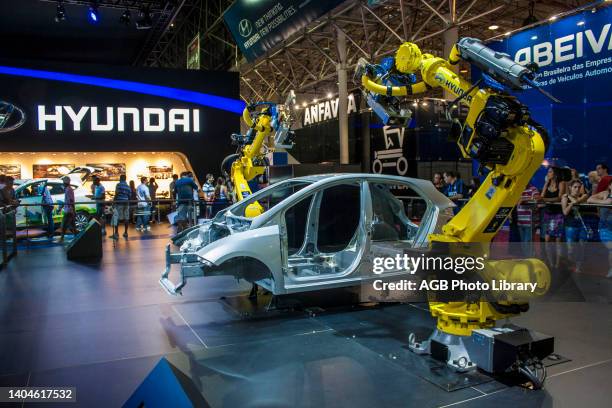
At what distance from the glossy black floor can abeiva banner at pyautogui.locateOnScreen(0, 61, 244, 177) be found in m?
11.2

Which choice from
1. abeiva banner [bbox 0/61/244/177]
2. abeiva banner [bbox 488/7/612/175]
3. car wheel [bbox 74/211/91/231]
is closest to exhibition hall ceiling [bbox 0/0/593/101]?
abeiva banner [bbox 0/61/244/177]

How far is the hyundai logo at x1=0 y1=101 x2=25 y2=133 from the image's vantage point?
1583 cm

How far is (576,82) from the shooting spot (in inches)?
326

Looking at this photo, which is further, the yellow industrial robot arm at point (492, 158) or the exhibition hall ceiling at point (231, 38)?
the exhibition hall ceiling at point (231, 38)

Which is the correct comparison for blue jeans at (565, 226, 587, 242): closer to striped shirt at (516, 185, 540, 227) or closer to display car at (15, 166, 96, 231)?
striped shirt at (516, 185, 540, 227)

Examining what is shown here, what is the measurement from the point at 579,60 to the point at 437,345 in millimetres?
6561

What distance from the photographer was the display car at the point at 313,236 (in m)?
4.99

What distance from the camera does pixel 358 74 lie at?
515cm

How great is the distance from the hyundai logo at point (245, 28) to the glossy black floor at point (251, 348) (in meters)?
8.97

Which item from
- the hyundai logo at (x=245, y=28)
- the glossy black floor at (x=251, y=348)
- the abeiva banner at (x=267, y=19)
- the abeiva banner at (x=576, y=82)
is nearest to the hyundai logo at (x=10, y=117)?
the abeiva banner at (x=267, y=19)

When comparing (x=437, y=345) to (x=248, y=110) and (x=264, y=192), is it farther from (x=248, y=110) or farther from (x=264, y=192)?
(x=248, y=110)

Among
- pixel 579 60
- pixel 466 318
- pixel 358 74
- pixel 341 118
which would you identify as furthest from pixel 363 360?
pixel 341 118

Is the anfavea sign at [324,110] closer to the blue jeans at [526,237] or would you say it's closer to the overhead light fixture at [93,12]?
the overhead light fixture at [93,12]

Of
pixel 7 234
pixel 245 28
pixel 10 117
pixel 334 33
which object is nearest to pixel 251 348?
pixel 7 234
